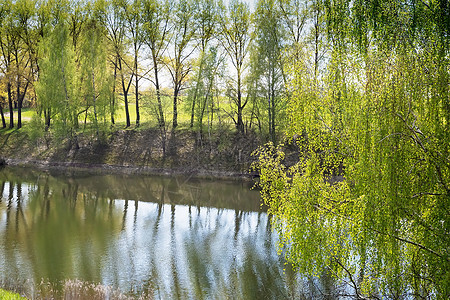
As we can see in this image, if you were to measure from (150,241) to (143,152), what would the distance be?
73.0ft

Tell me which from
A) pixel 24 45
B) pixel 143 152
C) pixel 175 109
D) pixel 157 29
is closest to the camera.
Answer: pixel 143 152

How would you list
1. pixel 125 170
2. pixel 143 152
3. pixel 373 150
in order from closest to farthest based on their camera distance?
pixel 373 150, pixel 125 170, pixel 143 152

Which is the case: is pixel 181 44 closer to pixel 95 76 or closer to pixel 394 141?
pixel 95 76

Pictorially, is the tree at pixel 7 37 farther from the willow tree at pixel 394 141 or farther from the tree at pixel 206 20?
the willow tree at pixel 394 141

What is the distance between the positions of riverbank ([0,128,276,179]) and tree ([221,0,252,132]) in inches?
158

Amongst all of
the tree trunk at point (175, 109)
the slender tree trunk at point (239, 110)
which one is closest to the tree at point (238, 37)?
the slender tree trunk at point (239, 110)

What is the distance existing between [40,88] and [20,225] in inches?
933

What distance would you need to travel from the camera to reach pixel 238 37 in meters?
37.1

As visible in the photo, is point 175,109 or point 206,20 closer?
point 206,20

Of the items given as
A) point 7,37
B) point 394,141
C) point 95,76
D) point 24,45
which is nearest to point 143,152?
point 95,76

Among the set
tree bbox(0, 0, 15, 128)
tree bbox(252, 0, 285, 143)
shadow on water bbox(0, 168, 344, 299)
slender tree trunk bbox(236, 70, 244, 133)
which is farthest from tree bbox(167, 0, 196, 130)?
tree bbox(0, 0, 15, 128)

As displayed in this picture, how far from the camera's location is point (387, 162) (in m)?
7.28

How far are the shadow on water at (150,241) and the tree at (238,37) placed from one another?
1108cm

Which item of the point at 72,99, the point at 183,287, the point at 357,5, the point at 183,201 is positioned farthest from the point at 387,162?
the point at 72,99
